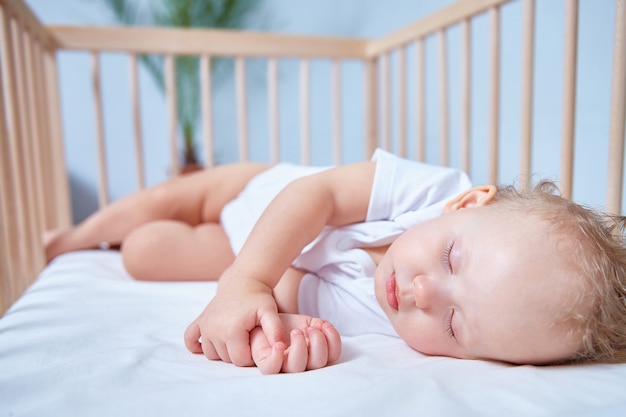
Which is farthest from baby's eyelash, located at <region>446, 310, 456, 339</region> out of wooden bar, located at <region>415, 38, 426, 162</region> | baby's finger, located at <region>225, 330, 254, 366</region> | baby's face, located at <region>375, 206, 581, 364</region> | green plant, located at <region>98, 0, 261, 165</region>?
green plant, located at <region>98, 0, 261, 165</region>

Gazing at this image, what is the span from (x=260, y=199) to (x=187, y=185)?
0.79 feet

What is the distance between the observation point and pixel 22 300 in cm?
84

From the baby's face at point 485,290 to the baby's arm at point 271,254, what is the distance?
15 centimetres

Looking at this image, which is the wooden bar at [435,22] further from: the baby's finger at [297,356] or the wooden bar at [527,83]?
the baby's finger at [297,356]

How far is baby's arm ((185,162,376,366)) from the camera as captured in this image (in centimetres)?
60

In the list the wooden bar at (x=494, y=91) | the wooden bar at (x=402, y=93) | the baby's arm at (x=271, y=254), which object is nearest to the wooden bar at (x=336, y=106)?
the wooden bar at (x=402, y=93)

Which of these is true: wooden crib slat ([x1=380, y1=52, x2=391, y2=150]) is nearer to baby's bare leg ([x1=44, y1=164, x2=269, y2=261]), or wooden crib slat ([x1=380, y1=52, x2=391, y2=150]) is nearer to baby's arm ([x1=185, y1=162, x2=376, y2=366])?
baby's bare leg ([x1=44, y1=164, x2=269, y2=261])

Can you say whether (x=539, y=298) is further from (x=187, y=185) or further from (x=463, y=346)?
(x=187, y=185)

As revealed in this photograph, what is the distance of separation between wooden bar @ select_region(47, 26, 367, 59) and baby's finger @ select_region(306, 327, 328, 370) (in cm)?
120

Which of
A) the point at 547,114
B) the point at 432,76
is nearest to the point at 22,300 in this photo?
the point at 547,114

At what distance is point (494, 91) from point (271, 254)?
2.12ft

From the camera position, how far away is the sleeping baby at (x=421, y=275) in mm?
563

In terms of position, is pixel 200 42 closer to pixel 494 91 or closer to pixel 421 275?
pixel 494 91

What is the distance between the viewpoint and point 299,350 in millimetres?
562
